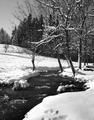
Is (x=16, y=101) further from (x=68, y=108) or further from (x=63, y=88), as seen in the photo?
(x=68, y=108)

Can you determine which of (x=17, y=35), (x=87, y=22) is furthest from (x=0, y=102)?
(x=17, y=35)

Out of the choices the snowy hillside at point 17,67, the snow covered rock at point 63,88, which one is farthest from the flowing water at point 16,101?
the snowy hillside at point 17,67

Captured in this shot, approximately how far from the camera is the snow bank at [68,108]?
25.5 ft

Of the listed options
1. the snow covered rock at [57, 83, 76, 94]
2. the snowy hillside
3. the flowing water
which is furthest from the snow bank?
the snowy hillside

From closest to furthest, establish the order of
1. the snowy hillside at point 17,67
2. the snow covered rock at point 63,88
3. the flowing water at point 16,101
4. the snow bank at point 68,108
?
the snow bank at point 68,108
the flowing water at point 16,101
the snow covered rock at point 63,88
the snowy hillside at point 17,67

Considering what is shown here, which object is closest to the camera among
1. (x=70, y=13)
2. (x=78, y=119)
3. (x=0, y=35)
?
(x=78, y=119)

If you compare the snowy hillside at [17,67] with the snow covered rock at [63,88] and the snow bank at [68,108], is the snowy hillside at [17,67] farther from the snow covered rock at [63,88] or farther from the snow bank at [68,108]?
the snow bank at [68,108]

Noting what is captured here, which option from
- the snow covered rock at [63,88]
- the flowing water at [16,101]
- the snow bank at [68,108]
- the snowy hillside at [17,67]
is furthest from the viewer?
the snowy hillside at [17,67]

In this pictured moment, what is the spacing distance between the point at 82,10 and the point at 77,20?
1.67 metres

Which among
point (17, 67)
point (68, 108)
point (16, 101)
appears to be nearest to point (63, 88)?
point (16, 101)

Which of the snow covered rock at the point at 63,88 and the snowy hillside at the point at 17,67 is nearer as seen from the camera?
the snow covered rock at the point at 63,88

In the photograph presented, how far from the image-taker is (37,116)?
852 centimetres

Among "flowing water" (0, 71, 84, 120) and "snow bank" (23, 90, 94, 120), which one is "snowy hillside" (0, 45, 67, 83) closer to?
"flowing water" (0, 71, 84, 120)

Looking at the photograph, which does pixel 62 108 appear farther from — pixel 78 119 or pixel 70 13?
pixel 70 13
